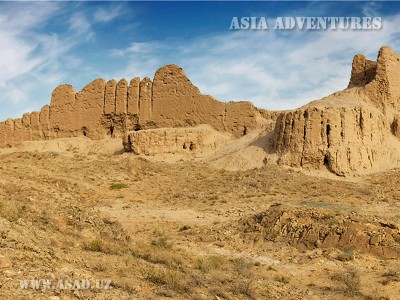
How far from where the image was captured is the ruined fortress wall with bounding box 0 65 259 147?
107 ft

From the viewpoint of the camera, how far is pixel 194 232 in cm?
1448

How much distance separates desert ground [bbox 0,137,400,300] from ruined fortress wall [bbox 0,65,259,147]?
680cm

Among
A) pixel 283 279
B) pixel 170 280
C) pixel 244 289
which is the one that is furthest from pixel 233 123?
pixel 170 280

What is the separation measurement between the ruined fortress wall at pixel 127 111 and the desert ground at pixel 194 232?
680 centimetres

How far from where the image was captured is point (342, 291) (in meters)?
8.84

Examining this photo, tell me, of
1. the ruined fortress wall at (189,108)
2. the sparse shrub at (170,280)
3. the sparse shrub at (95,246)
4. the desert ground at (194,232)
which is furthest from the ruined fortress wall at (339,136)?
the sparse shrub at (170,280)

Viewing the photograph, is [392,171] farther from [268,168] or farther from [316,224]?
[316,224]

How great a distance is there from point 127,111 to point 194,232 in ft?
70.6

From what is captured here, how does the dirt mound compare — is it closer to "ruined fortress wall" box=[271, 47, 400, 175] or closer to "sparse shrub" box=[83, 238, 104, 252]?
"sparse shrub" box=[83, 238, 104, 252]

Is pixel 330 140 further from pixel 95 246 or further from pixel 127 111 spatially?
pixel 95 246

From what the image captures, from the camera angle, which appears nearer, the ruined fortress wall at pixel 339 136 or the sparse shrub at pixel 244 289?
the sparse shrub at pixel 244 289

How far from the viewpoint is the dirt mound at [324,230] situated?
38.2ft

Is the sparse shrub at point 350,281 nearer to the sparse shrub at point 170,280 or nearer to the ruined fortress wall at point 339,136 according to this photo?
the sparse shrub at point 170,280

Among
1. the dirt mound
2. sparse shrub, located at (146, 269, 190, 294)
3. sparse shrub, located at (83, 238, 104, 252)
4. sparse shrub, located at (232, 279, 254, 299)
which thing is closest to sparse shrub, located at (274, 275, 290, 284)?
sparse shrub, located at (232, 279, 254, 299)
